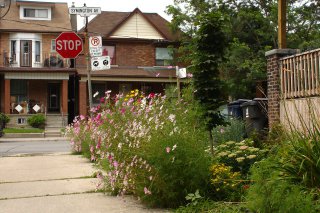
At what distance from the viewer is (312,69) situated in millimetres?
7895

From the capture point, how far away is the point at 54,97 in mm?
33375

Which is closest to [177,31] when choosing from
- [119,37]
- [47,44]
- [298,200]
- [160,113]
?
[119,37]

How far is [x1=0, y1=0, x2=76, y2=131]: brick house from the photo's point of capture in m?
30.9

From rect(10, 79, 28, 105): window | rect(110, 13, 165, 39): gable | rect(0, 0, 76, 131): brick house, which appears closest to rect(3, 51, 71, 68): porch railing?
rect(0, 0, 76, 131): brick house

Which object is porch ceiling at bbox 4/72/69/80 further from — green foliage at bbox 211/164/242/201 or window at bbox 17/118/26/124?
green foliage at bbox 211/164/242/201

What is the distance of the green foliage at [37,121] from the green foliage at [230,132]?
851 inches

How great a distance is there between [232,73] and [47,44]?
14.0 metres

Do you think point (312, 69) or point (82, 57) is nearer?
point (312, 69)

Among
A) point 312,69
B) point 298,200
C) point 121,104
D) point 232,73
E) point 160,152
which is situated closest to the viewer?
point 298,200

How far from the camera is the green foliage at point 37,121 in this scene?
28.9 meters

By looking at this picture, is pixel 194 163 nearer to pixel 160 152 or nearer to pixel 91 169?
pixel 160 152

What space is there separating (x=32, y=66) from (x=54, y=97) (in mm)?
2845

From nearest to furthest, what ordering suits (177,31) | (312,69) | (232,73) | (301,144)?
(301,144)
(312,69)
(232,73)
(177,31)

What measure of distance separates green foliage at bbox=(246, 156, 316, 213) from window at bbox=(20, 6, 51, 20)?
32307mm
